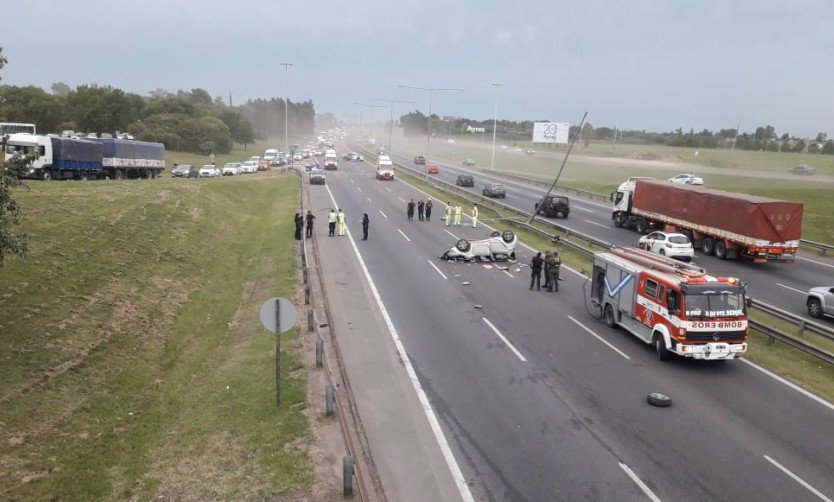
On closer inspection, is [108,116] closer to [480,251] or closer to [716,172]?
[480,251]

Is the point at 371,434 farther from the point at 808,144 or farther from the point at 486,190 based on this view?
the point at 808,144

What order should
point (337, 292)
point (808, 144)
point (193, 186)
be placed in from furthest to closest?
point (808, 144), point (193, 186), point (337, 292)

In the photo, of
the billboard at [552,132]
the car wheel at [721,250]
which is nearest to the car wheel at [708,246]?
the car wheel at [721,250]

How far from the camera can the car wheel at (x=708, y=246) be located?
33500 millimetres

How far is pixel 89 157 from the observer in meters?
42.1

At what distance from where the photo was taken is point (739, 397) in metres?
13.9

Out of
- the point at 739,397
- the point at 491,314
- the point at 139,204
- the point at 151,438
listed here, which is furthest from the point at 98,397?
the point at 139,204

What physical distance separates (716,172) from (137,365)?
85464mm

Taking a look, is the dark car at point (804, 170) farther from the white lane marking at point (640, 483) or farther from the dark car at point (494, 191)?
the white lane marking at point (640, 483)

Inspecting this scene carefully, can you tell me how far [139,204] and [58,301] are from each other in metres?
15.0

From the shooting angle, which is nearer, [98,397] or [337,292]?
[98,397]

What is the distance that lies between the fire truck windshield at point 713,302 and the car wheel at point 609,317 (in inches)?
145

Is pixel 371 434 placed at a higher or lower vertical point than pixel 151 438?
higher

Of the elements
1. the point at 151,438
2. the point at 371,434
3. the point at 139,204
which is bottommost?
the point at 151,438
